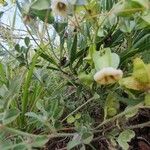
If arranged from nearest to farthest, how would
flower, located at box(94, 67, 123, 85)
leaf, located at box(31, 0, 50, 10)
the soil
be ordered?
flower, located at box(94, 67, 123, 85) → leaf, located at box(31, 0, 50, 10) → the soil

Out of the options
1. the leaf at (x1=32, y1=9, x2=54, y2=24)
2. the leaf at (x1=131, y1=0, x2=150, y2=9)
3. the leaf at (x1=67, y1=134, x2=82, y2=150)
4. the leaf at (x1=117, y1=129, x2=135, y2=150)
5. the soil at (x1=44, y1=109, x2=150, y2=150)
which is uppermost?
the leaf at (x1=32, y1=9, x2=54, y2=24)

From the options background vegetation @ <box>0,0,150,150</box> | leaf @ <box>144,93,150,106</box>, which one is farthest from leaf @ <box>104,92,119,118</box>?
leaf @ <box>144,93,150,106</box>

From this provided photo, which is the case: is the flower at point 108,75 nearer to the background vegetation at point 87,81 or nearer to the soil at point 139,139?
the background vegetation at point 87,81

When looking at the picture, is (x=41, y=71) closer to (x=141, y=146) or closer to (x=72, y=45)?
(x=72, y=45)

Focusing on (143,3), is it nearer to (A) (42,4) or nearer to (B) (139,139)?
(A) (42,4)

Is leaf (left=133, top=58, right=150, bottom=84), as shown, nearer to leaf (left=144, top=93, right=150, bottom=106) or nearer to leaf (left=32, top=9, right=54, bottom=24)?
leaf (left=144, top=93, right=150, bottom=106)
